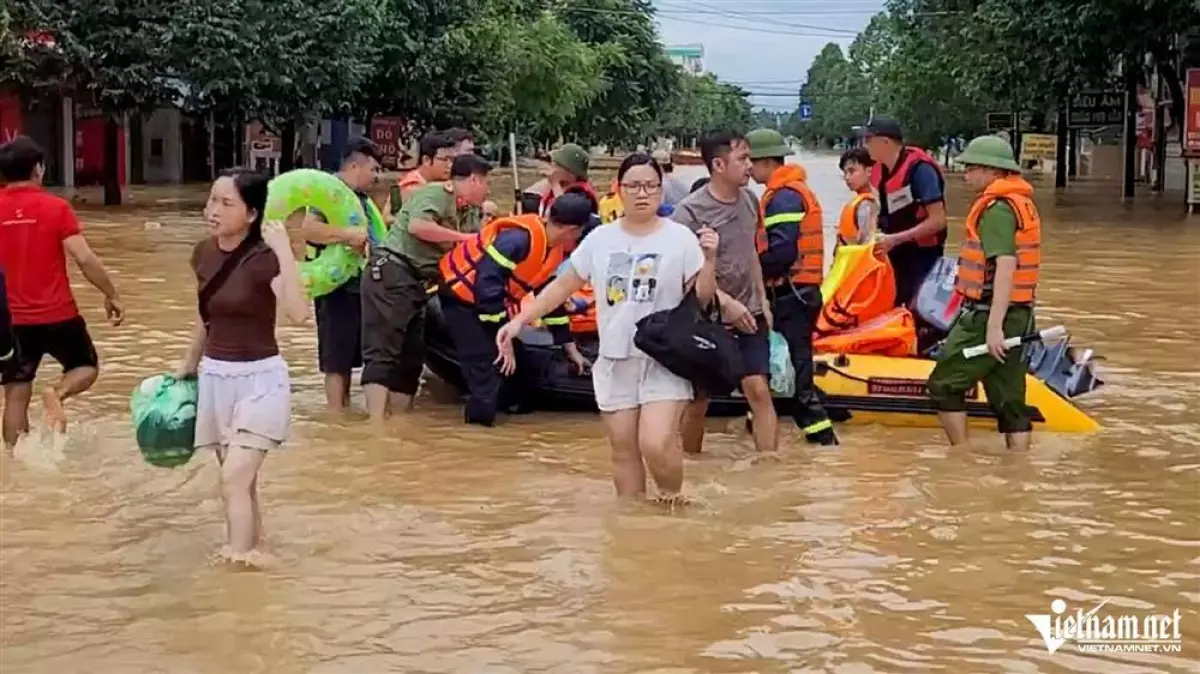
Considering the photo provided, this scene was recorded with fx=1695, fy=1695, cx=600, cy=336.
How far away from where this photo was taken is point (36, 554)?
22.6 ft

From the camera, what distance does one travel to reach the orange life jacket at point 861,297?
33.8 ft

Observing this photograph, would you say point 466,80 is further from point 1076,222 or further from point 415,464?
point 415,464

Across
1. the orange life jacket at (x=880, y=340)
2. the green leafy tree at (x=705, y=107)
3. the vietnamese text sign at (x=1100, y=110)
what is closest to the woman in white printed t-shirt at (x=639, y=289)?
the orange life jacket at (x=880, y=340)

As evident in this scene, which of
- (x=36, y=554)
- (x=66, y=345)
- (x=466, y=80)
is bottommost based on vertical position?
(x=36, y=554)

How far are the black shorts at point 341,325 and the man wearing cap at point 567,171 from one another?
1261 mm

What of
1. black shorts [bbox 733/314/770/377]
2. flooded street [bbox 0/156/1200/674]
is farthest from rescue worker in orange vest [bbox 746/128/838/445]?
flooded street [bbox 0/156/1200/674]

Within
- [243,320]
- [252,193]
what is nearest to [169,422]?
[243,320]

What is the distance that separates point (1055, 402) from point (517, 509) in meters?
3.48

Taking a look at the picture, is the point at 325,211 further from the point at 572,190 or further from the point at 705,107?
the point at 705,107

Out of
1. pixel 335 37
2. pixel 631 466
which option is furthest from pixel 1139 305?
pixel 335 37

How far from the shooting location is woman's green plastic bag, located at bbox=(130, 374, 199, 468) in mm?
6469

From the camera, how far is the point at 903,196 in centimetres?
989

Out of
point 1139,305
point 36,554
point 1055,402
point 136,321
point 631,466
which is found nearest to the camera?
point 36,554

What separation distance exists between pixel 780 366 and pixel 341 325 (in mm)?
2754
